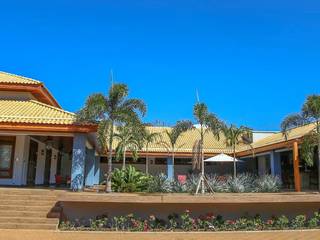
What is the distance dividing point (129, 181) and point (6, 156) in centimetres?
608

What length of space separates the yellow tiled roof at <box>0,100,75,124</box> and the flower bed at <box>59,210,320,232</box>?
5.04 m

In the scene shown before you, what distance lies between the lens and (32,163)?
19875mm

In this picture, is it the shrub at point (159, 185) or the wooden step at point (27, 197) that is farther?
the shrub at point (159, 185)

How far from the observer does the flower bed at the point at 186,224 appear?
1250 centimetres

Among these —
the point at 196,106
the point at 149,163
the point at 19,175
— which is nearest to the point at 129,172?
the point at 196,106

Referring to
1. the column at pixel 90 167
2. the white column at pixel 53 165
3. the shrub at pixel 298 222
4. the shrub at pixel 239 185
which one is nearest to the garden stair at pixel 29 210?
the shrub at pixel 298 222

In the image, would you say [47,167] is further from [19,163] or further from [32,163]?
[19,163]

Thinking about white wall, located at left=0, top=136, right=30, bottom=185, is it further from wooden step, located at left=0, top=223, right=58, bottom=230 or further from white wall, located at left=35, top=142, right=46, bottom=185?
wooden step, located at left=0, top=223, right=58, bottom=230

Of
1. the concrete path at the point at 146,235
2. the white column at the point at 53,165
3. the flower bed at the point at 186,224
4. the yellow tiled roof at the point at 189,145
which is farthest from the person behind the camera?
the yellow tiled roof at the point at 189,145

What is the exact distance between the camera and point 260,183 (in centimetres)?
1905

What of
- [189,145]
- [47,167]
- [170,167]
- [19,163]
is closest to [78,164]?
[19,163]

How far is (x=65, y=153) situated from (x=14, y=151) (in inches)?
324

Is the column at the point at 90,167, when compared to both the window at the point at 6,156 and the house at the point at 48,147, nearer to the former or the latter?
the house at the point at 48,147

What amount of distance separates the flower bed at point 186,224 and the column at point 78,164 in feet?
8.84
